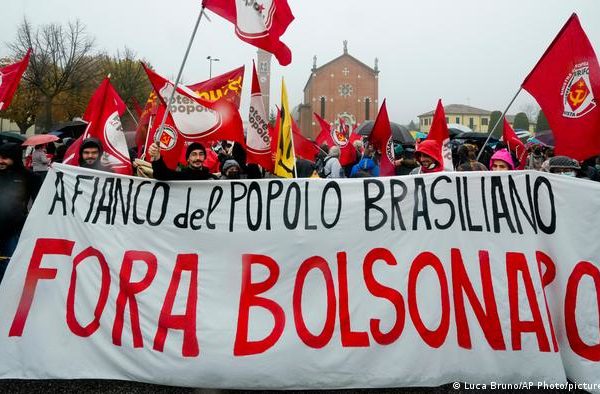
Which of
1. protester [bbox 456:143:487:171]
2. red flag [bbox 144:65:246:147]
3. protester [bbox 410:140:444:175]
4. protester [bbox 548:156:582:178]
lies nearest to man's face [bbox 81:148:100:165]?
red flag [bbox 144:65:246:147]

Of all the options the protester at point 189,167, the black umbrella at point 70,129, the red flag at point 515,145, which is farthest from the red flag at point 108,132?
the black umbrella at point 70,129

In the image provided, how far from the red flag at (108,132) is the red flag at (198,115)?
75 cm

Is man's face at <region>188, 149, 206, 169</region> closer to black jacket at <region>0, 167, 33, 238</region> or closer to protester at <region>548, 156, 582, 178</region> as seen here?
black jacket at <region>0, 167, 33, 238</region>

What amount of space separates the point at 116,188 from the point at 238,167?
201 centimetres

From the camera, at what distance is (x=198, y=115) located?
15.3ft

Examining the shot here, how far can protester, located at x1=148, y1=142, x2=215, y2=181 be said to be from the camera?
364 centimetres

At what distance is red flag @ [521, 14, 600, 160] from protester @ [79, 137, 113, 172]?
4.20m

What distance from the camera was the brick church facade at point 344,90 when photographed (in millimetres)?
77750

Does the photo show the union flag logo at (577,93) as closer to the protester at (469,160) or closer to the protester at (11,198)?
the protester at (469,160)

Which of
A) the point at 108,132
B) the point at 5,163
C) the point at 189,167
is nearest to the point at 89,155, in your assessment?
the point at 108,132

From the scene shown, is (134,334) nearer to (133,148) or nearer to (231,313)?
(231,313)

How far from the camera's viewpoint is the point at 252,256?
3.39m

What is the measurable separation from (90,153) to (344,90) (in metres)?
76.0

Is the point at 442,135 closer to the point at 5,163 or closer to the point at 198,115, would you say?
the point at 198,115
